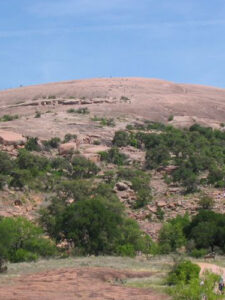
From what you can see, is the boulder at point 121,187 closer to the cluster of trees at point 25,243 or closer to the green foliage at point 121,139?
the green foliage at point 121,139

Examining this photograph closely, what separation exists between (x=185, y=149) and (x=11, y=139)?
14.9m

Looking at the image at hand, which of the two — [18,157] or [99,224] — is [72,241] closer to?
[99,224]

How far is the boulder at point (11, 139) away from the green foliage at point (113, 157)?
6903 mm

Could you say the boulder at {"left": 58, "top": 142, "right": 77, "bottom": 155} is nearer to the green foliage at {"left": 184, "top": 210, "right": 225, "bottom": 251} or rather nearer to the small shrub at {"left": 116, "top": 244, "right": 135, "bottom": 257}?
the green foliage at {"left": 184, "top": 210, "right": 225, "bottom": 251}

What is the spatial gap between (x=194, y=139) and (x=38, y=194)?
22.2m

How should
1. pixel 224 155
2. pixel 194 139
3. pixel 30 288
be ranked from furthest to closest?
pixel 194 139, pixel 224 155, pixel 30 288

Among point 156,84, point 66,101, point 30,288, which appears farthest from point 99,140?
point 156,84

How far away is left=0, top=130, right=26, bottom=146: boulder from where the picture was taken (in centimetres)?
5033

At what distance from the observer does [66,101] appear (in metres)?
79.0

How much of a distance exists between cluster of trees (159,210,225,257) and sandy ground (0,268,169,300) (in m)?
8.30

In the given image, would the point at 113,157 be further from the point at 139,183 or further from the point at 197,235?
the point at 197,235

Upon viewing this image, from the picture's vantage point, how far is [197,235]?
30297mm

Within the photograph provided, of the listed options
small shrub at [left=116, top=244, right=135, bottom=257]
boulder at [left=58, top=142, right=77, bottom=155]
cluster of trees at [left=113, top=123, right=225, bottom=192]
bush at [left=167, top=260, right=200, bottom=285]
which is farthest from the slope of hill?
bush at [left=167, top=260, right=200, bottom=285]

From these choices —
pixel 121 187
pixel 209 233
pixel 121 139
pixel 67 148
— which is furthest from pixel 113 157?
pixel 209 233
